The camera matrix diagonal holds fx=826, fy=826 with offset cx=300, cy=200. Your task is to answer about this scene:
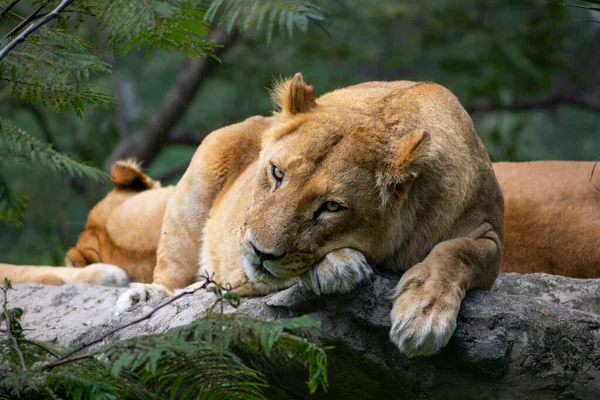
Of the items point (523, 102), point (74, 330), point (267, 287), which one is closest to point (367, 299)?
point (267, 287)

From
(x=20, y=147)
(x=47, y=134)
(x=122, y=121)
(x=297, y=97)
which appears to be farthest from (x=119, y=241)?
(x=122, y=121)

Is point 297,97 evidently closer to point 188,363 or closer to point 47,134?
point 188,363

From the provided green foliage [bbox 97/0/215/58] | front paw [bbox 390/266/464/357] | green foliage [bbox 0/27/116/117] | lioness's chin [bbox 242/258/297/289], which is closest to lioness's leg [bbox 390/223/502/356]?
front paw [bbox 390/266/464/357]

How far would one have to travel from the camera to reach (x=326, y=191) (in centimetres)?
341

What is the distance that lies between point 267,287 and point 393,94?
112 cm

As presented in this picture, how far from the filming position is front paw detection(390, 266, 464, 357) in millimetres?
3168

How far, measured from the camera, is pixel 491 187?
397 centimetres

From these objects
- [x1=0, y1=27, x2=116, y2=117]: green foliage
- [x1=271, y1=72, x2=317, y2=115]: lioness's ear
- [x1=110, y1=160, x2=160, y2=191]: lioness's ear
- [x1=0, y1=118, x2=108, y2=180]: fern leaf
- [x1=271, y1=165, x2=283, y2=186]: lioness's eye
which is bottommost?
[x1=110, y1=160, x2=160, y2=191]: lioness's ear

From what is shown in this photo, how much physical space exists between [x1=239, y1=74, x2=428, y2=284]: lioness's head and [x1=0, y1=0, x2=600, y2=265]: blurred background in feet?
21.3

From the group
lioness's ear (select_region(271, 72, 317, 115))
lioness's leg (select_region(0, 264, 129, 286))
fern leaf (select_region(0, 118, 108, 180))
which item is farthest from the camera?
lioness's leg (select_region(0, 264, 129, 286))

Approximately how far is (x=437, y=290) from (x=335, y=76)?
343 inches

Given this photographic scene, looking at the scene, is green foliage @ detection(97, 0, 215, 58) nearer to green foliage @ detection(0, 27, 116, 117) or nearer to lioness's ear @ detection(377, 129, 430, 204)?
green foliage @ detection(0, 27, 116, 117)

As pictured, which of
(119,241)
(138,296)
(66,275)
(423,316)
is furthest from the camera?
(119,241)

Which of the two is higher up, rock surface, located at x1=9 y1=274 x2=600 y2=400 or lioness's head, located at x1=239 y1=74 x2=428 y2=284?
lioness's head, located at x1=239 y1=74 x2=428 y2=284
